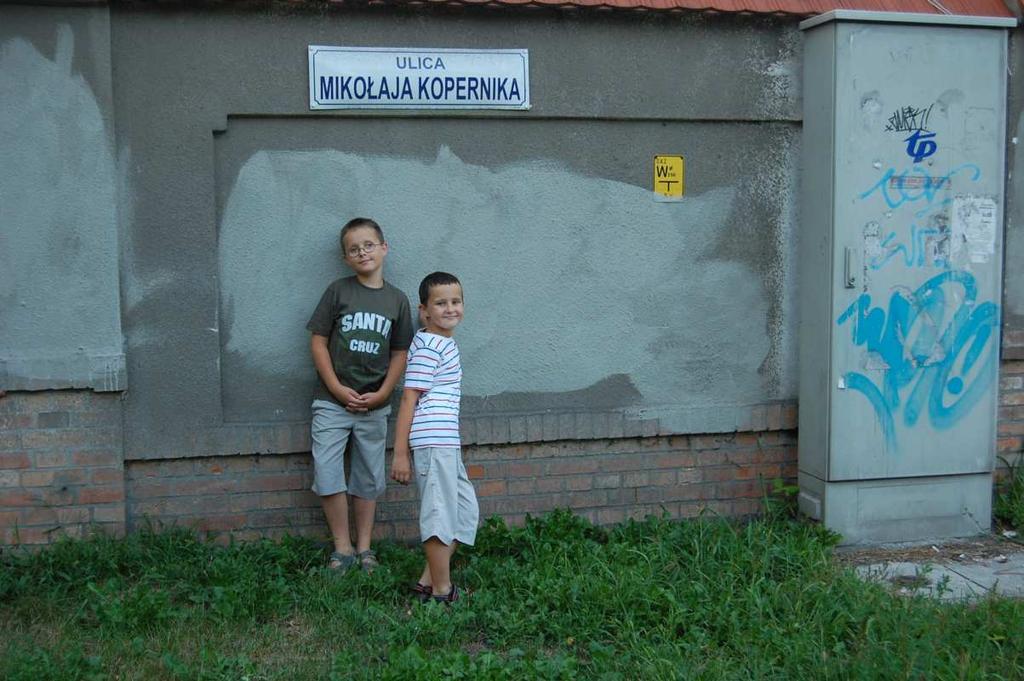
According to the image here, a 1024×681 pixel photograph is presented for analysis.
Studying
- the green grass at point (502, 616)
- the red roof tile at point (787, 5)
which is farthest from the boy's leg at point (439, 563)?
the red roof tile at point (787, 5)

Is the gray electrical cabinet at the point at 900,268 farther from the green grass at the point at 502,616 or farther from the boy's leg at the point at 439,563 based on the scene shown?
the boy's leg at the point at 439,563

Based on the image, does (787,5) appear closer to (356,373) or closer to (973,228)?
(973,228)

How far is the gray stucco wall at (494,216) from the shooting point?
5.00 meters

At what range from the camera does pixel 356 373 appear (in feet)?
16.5

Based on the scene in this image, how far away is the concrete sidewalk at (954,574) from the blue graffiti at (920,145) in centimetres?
203

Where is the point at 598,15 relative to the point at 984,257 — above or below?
above

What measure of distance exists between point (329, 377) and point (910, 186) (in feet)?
10.2

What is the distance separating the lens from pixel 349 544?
514 cm

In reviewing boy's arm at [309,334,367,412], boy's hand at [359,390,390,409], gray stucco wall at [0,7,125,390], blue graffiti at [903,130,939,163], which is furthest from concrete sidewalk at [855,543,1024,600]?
gray stucco wall at [0,7,125,390]

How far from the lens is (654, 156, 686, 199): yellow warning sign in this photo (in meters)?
5.54

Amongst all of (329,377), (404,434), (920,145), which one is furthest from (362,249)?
(920,145)

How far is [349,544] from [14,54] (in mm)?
2712

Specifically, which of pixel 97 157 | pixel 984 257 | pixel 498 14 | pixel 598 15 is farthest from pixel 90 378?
pixel 984 257

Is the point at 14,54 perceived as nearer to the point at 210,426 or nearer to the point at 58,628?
the point at 210,426
